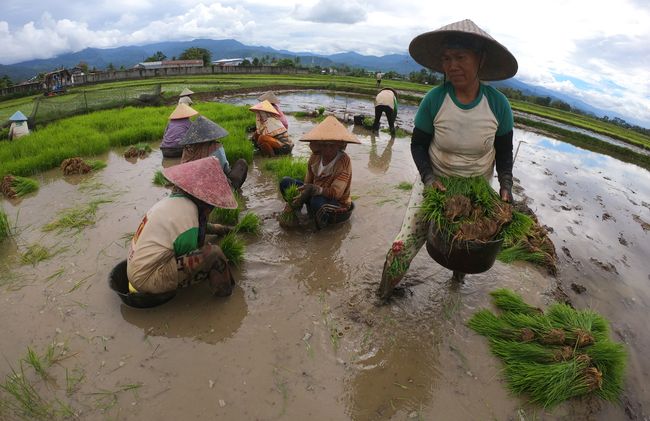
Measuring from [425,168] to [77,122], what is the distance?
880 centimetres

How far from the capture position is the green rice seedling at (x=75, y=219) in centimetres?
371

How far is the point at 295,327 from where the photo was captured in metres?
Answer: 2.59

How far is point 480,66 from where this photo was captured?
2.21 m

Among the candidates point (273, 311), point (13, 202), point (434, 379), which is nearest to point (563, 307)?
point (434, 379)

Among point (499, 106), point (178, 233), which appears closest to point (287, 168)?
point (178, 233)

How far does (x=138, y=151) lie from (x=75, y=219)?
300 cm

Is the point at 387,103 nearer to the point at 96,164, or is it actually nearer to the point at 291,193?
the point at 291,193

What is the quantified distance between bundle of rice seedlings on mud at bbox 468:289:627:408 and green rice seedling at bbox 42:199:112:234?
13.3ft

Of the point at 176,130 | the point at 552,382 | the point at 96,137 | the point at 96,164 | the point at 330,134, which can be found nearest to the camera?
the point at 552,382

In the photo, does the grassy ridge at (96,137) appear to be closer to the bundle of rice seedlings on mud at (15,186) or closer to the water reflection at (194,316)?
the bundle of rice seedlings on mud at (15,186)

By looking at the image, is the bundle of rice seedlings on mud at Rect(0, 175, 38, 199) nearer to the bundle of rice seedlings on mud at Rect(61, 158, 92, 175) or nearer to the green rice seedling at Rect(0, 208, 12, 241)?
the bundle of rice seedlings on mud at Rect(61, 158, 92, 175)

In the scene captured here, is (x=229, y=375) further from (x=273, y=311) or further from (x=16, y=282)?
(x=16, y=282)

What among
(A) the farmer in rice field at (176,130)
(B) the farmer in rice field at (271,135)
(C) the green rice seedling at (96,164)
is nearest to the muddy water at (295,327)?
(C) the green rice seedling at (96,164)

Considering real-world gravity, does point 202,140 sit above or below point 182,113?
below
